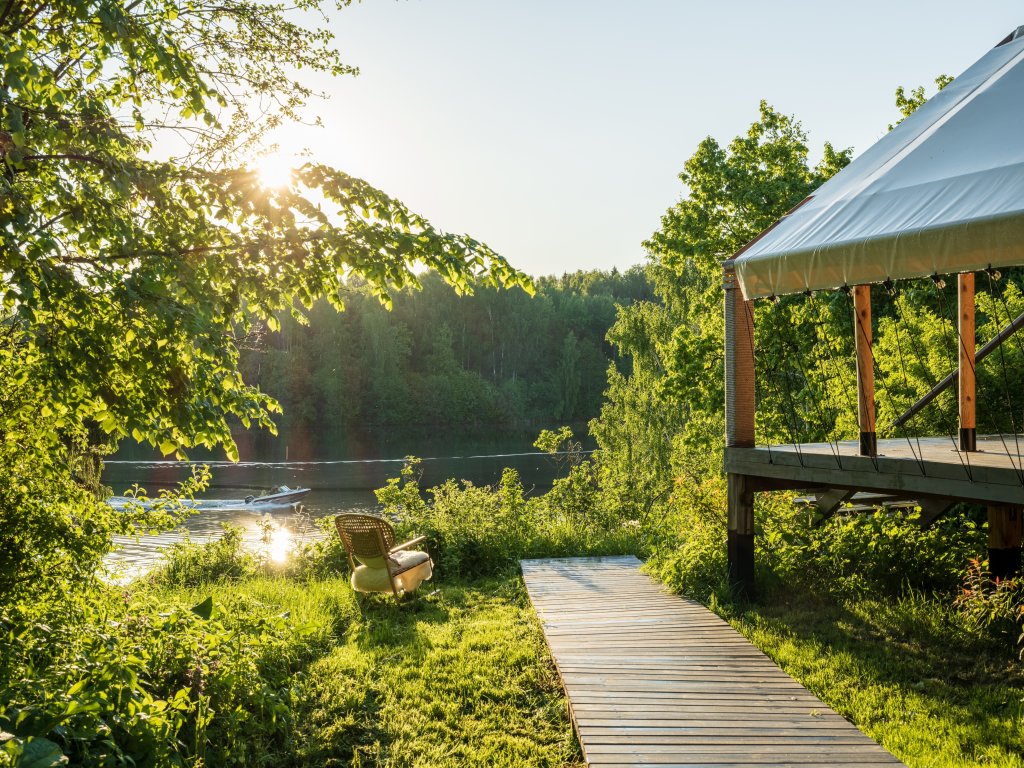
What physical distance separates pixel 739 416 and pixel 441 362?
192 ft

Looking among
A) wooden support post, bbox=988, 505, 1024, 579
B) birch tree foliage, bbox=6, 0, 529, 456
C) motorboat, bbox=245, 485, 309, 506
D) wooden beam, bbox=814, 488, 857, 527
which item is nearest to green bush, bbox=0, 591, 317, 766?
birch tree foliage, bbox=6, 0, 529, 456

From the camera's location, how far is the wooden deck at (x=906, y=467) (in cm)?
457

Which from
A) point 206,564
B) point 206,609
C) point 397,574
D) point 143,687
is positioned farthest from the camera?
point 206,564

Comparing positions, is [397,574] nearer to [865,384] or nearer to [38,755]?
[865,384]

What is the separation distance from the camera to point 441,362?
211ft

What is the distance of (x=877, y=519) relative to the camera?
6.93 m

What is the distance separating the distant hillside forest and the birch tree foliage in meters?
51.3

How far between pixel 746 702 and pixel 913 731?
0.82 meters

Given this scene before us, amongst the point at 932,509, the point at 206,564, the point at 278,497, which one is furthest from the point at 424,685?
the point at 278,497

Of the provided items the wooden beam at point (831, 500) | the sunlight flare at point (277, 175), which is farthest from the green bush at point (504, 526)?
the sunlight flare at point (277, 175)

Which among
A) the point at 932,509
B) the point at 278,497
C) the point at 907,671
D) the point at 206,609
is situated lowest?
the point at 278,497

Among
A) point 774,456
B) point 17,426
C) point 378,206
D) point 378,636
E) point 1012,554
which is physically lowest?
point 378,636

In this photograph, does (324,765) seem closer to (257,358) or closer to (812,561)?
(812,561)

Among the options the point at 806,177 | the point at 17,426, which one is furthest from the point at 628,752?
the point at 806,177
